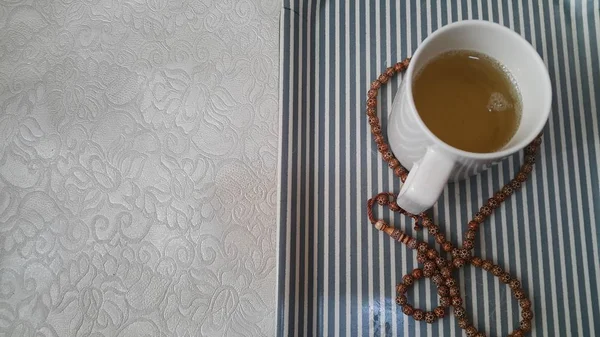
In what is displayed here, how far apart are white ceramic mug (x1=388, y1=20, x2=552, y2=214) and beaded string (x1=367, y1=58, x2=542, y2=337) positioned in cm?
4

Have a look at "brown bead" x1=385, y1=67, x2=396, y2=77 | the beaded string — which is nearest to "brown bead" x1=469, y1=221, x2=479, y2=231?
the beaded string

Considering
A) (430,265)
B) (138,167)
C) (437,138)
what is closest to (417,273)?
(430,265)

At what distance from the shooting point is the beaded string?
11.9 inches

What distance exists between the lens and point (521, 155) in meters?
0.33

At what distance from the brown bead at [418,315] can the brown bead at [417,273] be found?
22 millimetres

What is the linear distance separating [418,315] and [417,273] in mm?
28

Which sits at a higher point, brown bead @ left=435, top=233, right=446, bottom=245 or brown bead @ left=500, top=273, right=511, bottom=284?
brown bead @ left=435, top=233, right=446, bottom=245

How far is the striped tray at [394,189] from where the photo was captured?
1.02ft

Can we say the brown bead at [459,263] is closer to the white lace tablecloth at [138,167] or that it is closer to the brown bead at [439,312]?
the brown bead at [439,312]

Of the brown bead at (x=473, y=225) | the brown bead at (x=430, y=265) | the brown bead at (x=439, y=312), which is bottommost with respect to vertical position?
the brown bead at (x=439, y=312)

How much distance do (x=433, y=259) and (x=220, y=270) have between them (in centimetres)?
18

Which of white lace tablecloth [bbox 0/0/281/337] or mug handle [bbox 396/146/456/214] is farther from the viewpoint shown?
white lace tablecloth [bbox 0/0/281/337]

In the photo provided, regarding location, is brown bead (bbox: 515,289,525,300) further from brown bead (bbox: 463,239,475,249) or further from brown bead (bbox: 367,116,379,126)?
brown bead (bbox: 367,116,379,126)

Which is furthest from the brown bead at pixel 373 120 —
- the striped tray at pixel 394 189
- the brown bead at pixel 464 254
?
the brown bead at pixel 464 254
